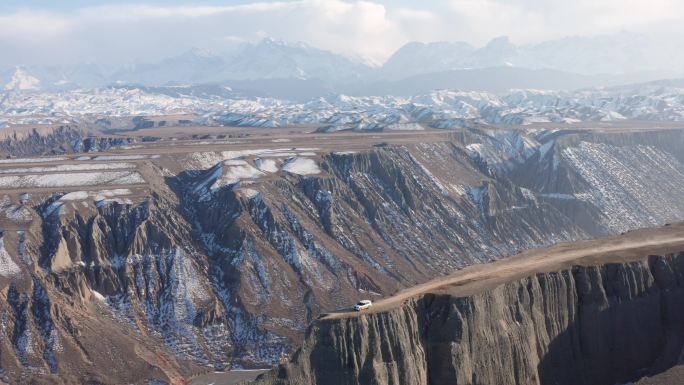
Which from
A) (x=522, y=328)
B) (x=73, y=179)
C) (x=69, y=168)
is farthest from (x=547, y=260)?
(x=69, y=168)

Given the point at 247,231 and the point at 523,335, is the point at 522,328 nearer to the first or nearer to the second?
the point at 523,335

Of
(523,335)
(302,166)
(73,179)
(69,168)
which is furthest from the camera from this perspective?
(302,166)

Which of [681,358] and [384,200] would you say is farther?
[384,200]

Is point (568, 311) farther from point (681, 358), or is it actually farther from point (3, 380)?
point (3, 380)

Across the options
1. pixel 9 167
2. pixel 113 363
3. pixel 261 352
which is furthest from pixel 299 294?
pixel 9 167

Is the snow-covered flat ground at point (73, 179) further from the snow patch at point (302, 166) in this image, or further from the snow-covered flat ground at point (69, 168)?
the snow patch at point (302, 166)

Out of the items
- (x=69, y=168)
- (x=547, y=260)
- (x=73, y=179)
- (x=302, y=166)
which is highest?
(x=69, y=168)
